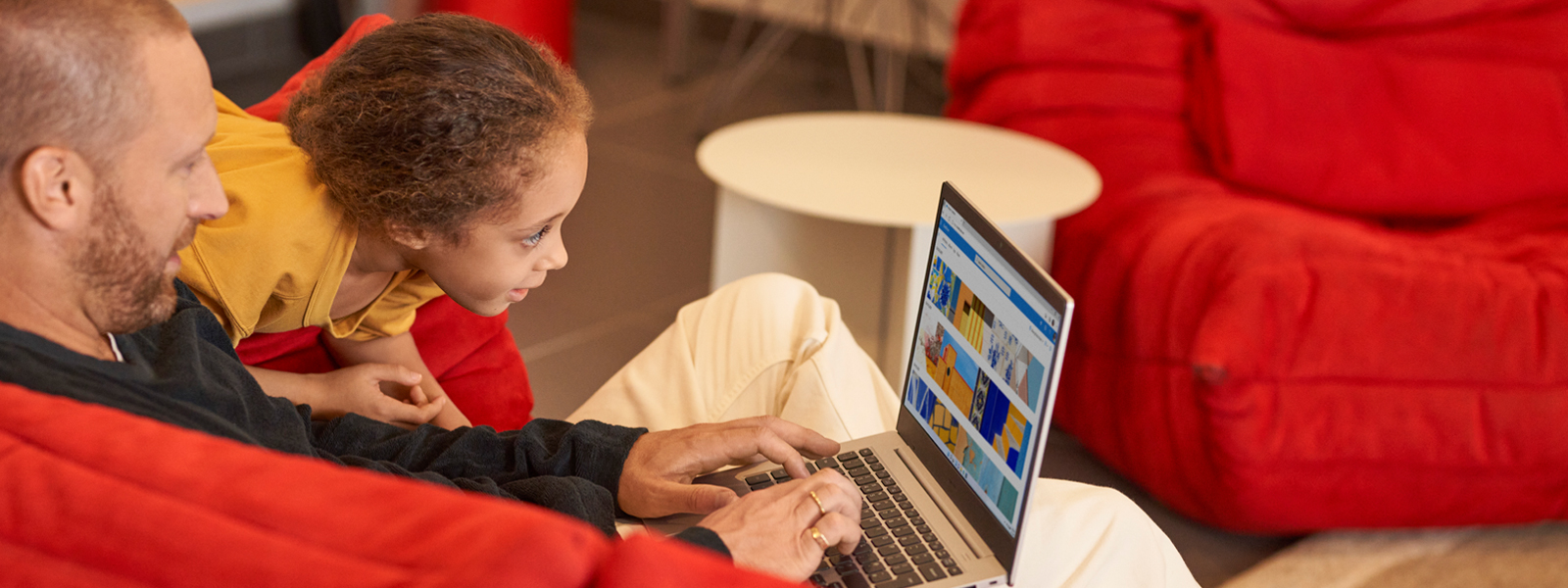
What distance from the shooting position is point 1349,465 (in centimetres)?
178

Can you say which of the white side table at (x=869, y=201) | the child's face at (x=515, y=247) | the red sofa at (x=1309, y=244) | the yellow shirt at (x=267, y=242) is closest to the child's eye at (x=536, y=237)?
the child's face at (x=515, y=247)

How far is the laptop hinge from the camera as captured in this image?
102 centimetres

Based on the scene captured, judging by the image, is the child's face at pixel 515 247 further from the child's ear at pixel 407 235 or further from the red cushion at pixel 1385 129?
the red cushion at pixel 1385 129

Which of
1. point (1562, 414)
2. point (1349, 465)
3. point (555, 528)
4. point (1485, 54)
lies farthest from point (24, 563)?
point (1485, 54)

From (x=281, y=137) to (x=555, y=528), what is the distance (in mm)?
811

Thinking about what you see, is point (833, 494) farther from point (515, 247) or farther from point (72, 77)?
point (72, 77)

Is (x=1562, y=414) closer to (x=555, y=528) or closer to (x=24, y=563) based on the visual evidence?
(x=555, y=528)

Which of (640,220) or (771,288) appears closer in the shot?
(771,288)

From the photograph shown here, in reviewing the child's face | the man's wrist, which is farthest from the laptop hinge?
the child's face

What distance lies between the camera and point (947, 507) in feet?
3.57

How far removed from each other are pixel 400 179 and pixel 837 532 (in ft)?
1.65

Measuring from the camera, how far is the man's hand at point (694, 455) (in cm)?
111

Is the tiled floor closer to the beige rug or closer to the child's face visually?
the beige rug

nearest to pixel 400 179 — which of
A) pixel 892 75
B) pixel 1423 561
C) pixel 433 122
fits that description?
pixel 433 122
